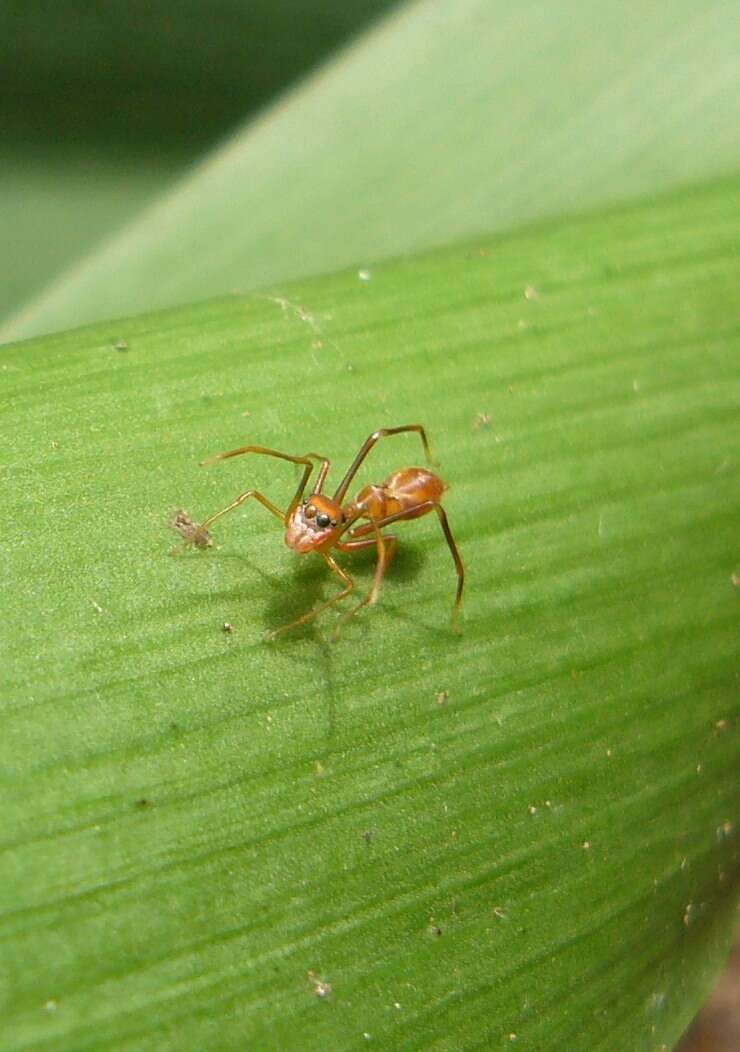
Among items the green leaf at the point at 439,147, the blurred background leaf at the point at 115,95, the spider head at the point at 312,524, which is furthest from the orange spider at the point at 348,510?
the blurred background leaf at the point at 115,95

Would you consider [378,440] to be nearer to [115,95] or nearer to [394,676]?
[394,676]

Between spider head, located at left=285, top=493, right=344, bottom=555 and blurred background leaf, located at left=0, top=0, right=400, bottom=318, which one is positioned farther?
blurred background leaf, located at left=0, top=0, right=400, bottom=318

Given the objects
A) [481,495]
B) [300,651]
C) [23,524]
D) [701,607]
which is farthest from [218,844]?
[701,607]

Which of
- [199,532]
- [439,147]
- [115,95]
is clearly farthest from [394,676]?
[115,95]

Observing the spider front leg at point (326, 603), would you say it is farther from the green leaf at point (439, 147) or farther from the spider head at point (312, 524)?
Result: the green leaf at point (439, 147)

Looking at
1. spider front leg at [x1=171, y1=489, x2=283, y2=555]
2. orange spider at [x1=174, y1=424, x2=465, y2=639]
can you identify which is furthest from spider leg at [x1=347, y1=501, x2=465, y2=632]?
spider front leg at [x1=171, y1=489, x2=283, y2=555]

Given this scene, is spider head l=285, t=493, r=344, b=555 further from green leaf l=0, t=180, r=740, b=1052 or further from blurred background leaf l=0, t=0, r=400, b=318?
blurred background leaf l=0, t=0, r=400, b=318
